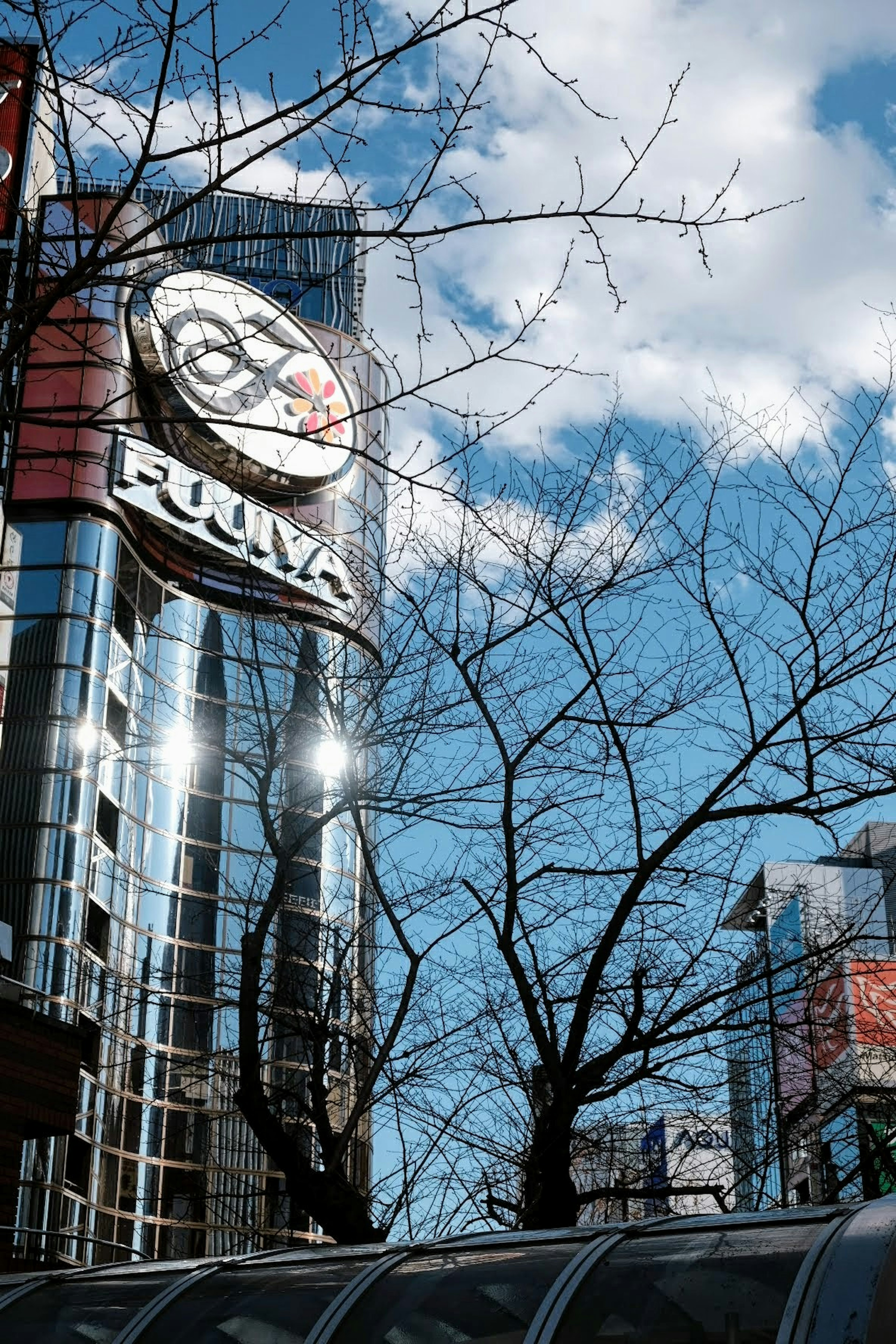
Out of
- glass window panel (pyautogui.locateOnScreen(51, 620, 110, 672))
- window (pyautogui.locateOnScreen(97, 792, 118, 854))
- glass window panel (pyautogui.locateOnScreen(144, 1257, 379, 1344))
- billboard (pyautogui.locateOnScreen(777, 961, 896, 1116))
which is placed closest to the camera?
glass window panel (pyautogui.locateOnScreen(144, 1257, 379, 1344))

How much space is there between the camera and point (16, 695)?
33.1m

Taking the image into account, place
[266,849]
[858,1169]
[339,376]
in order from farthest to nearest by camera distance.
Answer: [266,849]
[858,1169]
[339,376]

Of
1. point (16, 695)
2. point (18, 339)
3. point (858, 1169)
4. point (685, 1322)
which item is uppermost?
point (16, 695)

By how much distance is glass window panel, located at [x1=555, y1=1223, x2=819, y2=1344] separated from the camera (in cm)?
612

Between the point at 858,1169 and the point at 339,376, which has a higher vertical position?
the point at 339,376

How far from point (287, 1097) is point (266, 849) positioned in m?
20.9

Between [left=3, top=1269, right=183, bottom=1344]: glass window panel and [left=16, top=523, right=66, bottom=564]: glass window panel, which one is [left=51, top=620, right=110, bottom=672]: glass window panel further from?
[left=3, top=1269, right=183, bottom=1344]: glass window panel

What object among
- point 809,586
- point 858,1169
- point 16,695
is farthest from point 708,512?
point 16,695

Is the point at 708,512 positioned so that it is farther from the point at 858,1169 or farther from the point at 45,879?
the point at 45,879

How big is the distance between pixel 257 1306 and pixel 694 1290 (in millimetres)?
2357

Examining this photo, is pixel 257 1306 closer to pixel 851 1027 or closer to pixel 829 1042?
pixel 829 1042

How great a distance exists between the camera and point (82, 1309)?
26.4 feet

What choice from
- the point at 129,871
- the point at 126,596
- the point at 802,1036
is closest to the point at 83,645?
the point at 126,596

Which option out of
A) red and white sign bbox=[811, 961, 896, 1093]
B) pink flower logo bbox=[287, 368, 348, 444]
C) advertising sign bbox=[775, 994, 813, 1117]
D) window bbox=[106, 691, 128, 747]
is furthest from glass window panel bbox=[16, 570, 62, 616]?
advertising sign bbox=[775, 994, 813, 1117]
